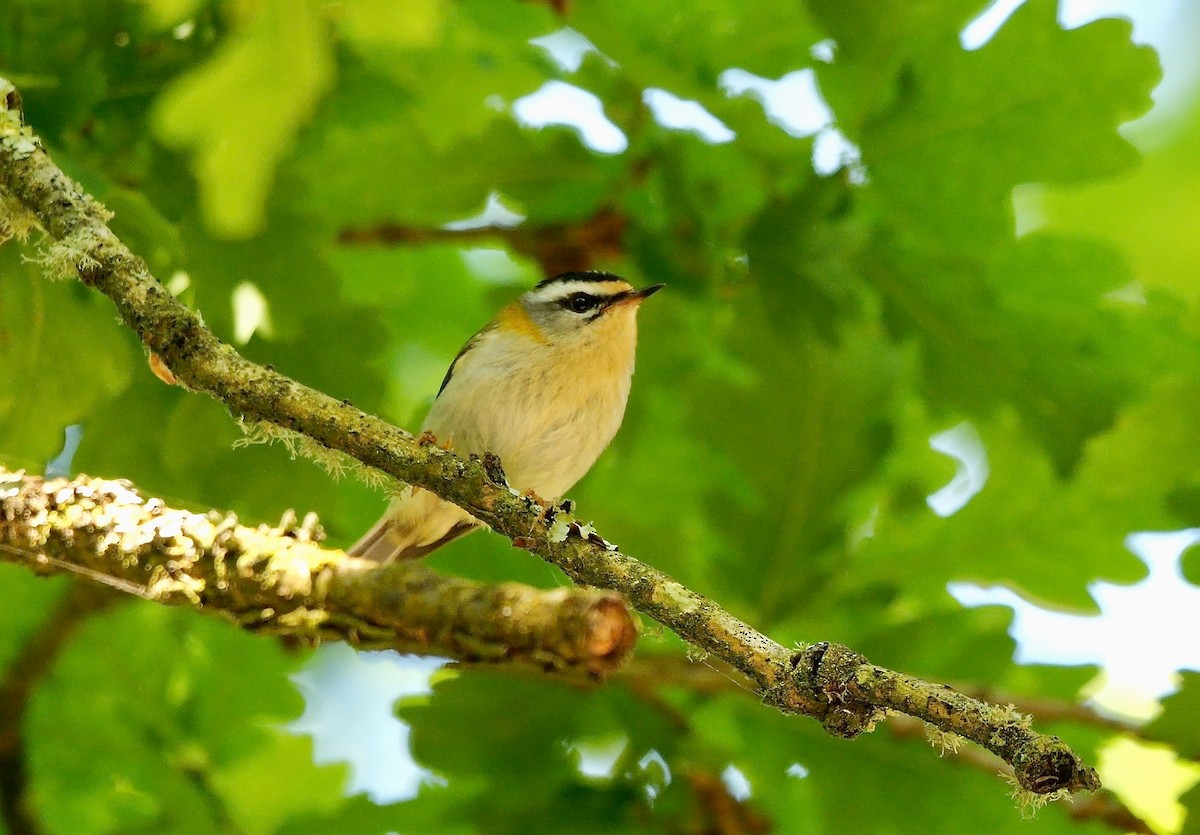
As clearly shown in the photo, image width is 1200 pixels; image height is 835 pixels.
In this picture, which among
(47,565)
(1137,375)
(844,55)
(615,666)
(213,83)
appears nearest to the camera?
(213,83)

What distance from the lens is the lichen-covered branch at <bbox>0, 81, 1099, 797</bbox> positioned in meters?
1.51

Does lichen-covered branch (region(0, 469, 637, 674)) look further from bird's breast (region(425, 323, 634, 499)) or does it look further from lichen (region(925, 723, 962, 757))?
bird's breast (region(425, 323, 634, 499))

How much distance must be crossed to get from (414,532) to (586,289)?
1001mm

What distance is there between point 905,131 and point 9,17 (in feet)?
7.11

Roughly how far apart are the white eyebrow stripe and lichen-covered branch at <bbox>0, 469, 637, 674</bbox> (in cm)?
224

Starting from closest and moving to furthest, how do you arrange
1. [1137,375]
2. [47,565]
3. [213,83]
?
[213,83] → [47,565] → [1137,375]

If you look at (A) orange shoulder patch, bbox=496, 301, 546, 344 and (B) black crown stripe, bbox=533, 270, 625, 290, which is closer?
(B) black crown stripe, bbox=533, 270, 625, 290

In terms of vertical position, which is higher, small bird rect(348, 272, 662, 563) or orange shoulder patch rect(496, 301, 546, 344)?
orange shoulder patch rect(496, 301, 546, 344)

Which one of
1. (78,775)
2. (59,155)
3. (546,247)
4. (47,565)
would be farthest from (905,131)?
(78,775)

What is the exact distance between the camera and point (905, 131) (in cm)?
313

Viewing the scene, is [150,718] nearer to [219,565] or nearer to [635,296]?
[635,296]

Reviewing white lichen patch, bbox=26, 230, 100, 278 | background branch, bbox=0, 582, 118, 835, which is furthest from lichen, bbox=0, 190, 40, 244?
background branch, bbox=0, 582, 118, 835

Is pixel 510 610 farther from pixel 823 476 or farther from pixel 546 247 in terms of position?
pixel 546 247

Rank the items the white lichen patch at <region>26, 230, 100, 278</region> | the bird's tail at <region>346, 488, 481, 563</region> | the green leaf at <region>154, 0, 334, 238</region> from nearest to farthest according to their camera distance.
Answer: the green leaf at <region>154, 0, 334, 238</region> < the white lichen patch at <region>26, 230, 100, 278</region> < the bird's tail at <region>346, 488, 481, 563</region>
